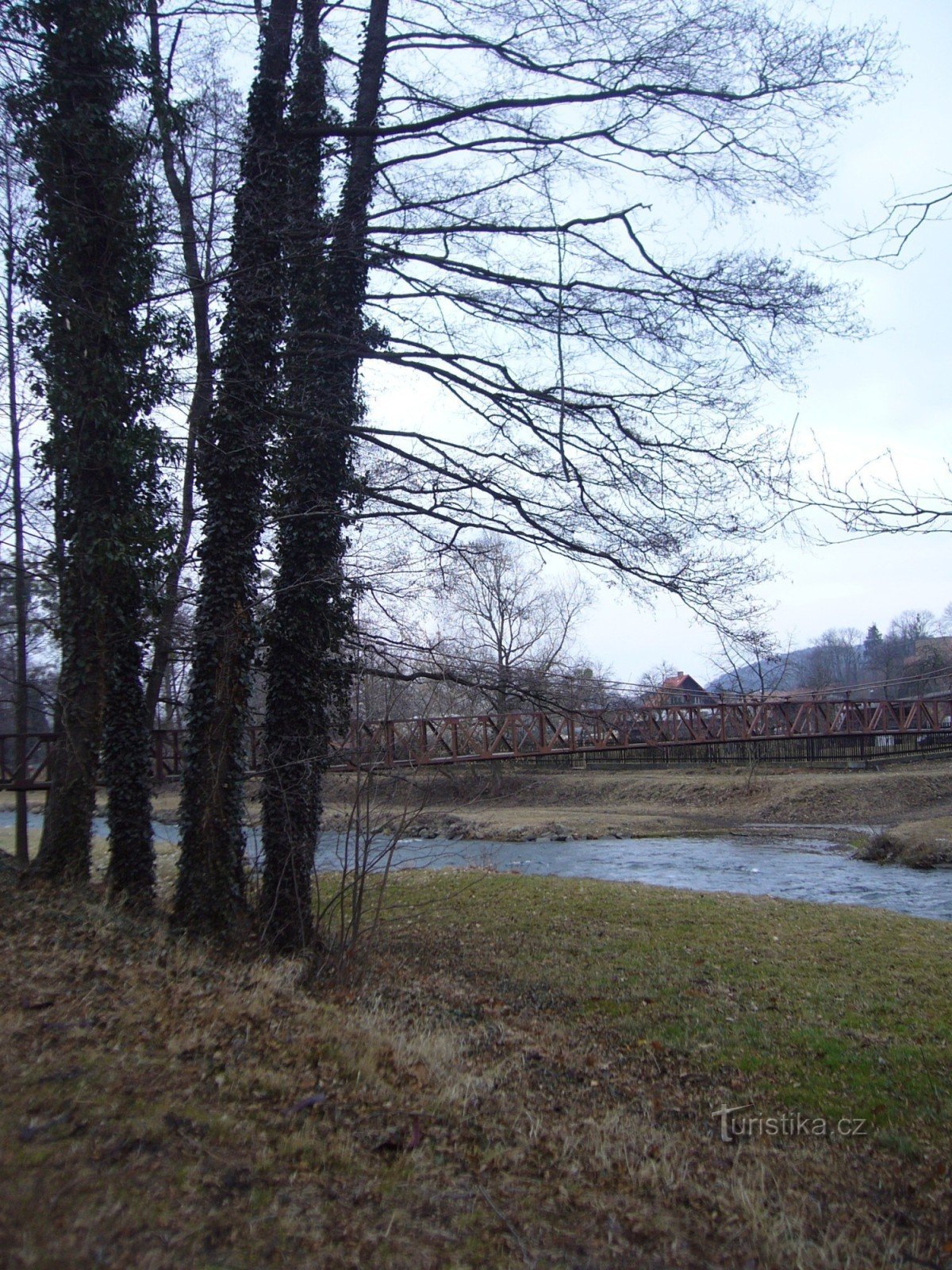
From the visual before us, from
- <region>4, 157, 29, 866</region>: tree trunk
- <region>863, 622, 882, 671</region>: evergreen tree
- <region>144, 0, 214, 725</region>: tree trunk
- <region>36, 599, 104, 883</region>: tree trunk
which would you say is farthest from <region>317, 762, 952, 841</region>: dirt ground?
<region>863, 622, 882, 671</region>: evergreen tree

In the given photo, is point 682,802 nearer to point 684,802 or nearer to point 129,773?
point 684,802

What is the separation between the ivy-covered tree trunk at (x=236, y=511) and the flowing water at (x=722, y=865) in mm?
4923

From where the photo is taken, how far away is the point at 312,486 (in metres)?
9.36

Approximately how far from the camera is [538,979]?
809cm

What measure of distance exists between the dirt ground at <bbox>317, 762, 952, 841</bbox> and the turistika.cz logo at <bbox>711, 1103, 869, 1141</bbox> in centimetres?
1947

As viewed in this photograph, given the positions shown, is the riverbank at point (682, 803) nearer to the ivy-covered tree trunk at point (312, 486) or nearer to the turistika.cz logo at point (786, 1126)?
the ivy-covered tree trunk at point (312, 486)

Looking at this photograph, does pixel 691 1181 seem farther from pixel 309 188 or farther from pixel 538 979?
pixel 309 188

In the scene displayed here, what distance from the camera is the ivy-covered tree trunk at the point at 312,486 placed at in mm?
8688

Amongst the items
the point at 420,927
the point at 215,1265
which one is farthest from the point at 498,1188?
the point at 420,927

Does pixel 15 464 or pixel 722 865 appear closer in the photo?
pixel 15 464

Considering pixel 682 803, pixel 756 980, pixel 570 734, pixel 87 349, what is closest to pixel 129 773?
pixel 87 349

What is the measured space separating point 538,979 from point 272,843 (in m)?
2.85

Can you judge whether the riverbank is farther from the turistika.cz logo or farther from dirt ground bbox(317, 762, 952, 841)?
the turistika.cz logo

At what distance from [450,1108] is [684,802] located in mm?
29599
